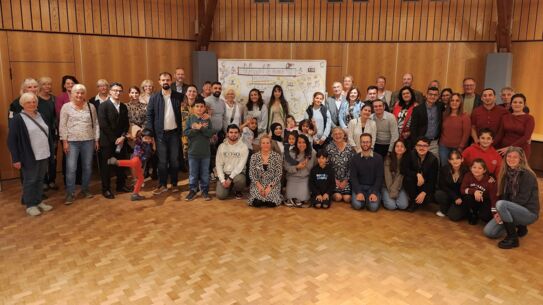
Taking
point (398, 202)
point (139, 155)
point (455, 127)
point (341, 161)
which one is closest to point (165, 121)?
point (139, 155)

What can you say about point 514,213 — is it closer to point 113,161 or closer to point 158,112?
point 158,112

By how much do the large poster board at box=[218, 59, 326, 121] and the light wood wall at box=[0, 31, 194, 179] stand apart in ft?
5.33

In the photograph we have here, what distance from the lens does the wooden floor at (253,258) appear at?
3.24m

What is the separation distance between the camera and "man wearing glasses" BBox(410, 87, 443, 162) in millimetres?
5453

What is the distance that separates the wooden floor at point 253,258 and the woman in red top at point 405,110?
1.15 m

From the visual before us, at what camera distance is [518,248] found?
414 cm

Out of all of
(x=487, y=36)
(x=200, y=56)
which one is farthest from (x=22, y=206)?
(x=487, y=36)

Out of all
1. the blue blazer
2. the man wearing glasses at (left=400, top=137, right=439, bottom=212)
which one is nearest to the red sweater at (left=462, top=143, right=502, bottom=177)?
the man wearing glasses at (left=400, top=137, right=439, bottom=212)

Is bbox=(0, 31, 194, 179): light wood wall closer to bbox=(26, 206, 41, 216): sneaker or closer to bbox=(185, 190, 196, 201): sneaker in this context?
bbox=(26, 206, 41, 216): sneaker

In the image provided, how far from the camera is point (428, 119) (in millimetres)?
5500

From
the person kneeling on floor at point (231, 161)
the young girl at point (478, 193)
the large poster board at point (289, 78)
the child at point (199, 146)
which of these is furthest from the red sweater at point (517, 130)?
the child at point (199, 146)

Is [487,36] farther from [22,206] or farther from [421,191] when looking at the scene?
[22,206]

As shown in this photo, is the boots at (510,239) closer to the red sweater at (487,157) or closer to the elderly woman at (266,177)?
the red sweater at (487,157)

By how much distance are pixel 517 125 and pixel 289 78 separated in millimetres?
3626
